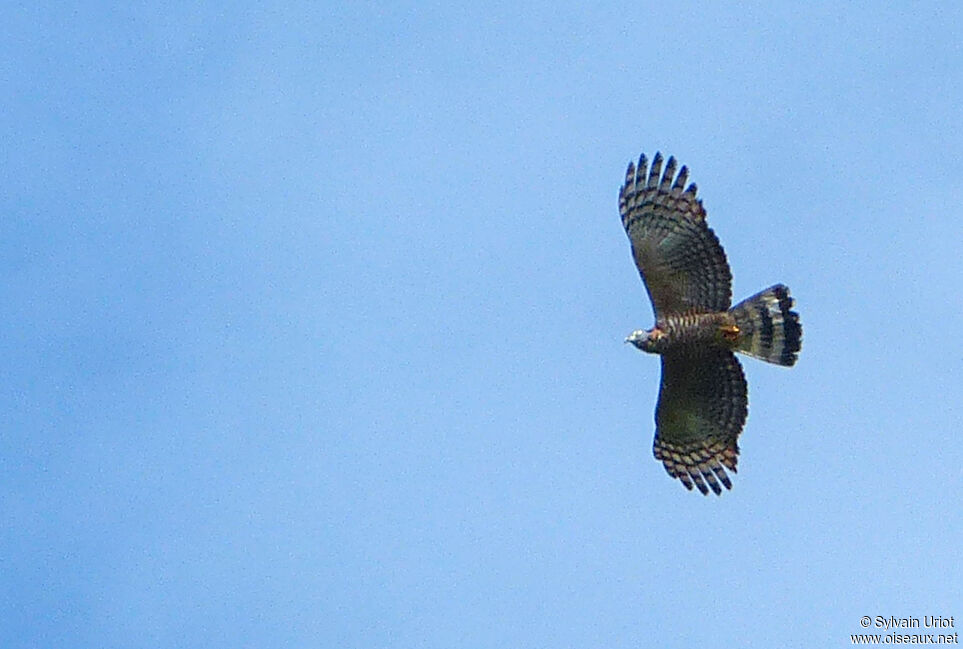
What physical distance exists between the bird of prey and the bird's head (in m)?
0.01

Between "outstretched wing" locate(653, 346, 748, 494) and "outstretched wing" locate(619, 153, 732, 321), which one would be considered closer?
"outstretched wing" locate(619, 153, 732, 321)

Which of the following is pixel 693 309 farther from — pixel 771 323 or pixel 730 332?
pixel 771 323

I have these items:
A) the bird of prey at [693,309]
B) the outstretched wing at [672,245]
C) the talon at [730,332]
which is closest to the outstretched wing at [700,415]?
the bird of prey at [693,309]

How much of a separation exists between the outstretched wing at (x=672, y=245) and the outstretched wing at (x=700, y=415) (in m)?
0.69

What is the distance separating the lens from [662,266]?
20625 millimetres

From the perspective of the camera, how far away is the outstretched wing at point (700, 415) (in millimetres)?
20969

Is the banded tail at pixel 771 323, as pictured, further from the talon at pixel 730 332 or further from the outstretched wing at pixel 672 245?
the outstretched wing at pixel 672 245

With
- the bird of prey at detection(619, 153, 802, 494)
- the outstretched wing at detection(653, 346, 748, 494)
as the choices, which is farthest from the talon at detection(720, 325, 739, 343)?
the outstretched wing at detection(653, 346, 748, 494)

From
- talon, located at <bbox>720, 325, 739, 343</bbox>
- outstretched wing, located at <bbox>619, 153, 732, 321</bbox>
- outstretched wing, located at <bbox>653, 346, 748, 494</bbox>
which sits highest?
outstretched wing, located at <bbox>619, 153, 732, 321</bbox>

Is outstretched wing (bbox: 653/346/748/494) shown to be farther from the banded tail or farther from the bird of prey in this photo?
the banded tail

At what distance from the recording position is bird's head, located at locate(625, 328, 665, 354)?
20.7 metres

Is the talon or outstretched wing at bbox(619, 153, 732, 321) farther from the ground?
outstretched wing at bbox(619, 153, 732, 321)

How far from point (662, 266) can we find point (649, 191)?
3.17 ft

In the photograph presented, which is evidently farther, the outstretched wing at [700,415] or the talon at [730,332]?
the outstretched wing at [700,415]
